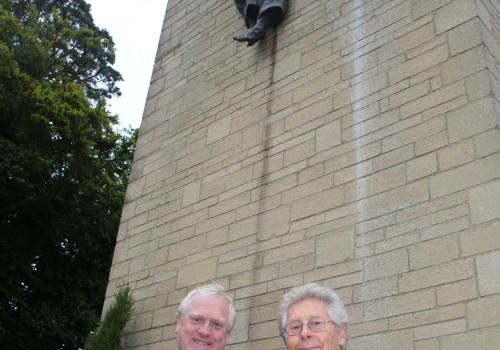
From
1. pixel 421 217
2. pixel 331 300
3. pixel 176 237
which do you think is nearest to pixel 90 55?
pixel 176 237

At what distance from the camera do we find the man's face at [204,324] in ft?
8.53

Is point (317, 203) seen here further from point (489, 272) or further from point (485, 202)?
point (489, 272)

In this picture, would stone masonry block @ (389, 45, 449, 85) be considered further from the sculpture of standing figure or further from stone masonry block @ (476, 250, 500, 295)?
the sculpture of standing figure

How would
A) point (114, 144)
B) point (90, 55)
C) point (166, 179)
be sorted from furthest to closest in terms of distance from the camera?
1. point (90, 55)
2. point (114, 144)
3. point (166, 179)

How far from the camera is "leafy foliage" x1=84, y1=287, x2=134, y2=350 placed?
16.5ft

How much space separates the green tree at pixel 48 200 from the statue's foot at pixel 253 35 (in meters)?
6.38

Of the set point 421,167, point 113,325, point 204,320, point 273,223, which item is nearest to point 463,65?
point 421,167

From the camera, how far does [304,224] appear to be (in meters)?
4.41

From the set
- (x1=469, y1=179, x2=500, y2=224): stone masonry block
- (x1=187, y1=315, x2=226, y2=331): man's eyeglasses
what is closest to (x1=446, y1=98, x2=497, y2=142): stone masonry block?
(x1=469, y1=179, x2=500, y2=224): stone masonry block

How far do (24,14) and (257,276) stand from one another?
12.7 meters

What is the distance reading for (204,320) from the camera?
2.64m

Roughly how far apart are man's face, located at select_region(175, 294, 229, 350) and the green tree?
844 cm

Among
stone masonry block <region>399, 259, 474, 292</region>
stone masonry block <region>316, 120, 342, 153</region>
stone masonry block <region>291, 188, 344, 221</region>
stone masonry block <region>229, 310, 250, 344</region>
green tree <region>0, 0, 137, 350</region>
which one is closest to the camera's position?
stone masonry block <region>399, 259, 474, 292</region>

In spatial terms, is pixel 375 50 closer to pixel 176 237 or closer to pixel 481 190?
pixel 481 190
